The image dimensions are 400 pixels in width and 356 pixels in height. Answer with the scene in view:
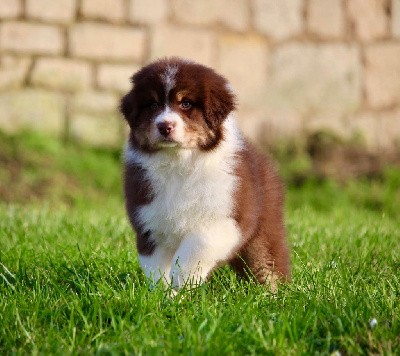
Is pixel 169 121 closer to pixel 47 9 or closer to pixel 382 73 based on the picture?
pixel 47 9

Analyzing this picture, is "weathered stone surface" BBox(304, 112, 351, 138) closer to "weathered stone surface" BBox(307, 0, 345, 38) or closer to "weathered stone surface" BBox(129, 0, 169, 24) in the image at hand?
"weathered stone surface" BBox(307, 0, 345, 38)

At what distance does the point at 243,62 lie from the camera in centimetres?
913

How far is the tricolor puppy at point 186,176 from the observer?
3.95m

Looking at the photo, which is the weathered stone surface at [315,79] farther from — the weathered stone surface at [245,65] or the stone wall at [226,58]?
the weathered stone surface at [245,65]

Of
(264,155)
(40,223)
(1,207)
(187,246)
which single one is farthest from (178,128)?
(1,207)

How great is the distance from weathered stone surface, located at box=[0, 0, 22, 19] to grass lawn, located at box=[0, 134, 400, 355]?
109 inches

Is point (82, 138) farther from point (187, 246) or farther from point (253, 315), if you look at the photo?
point (253, 315)

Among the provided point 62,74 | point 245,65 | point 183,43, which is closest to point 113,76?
point 62,74

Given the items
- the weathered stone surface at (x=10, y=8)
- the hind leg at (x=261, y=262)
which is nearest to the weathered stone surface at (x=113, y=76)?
the weathered stone surface at (x=10, y=8)

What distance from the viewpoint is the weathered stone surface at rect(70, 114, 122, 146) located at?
8.78m

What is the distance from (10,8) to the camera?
8484mm

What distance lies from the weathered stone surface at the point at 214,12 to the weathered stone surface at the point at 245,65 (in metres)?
0.16

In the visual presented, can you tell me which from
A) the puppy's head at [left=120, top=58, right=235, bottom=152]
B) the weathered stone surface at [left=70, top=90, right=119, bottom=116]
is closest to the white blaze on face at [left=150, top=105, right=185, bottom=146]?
the puppy's head at [left=120, top=58, right=235, bottom=152]

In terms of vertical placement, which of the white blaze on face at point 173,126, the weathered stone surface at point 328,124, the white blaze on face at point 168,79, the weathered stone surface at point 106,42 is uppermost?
the weathered stone surface at point 106,42
